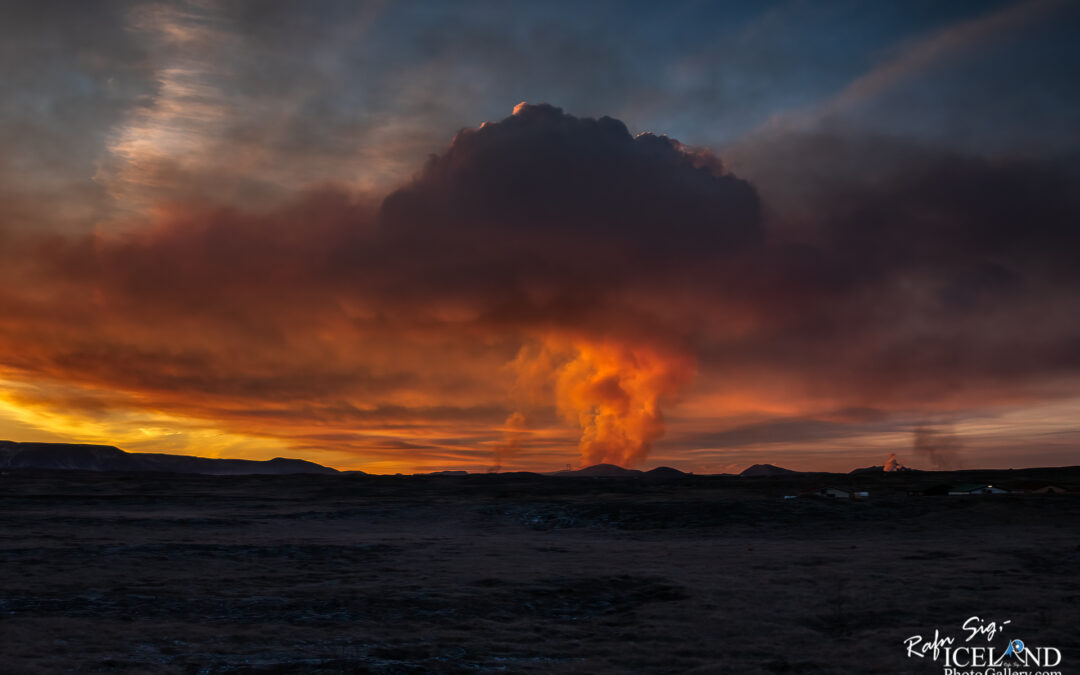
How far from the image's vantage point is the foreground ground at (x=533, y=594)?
15.6 metres

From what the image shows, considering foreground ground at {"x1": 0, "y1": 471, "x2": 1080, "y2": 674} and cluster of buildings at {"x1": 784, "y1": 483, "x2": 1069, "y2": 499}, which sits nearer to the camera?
foreground ground at {"x1": 0, "y1": 471, "x2": 1080, "y2": 674}

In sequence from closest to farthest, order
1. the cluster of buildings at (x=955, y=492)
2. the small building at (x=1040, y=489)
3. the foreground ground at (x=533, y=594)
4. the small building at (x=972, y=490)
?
the foreground ground at (x=533, y=594) → the cluster of buildings at (x=955, y=492) → the small building at (x=1040, y=489) → the small building at (x=972, y=490)

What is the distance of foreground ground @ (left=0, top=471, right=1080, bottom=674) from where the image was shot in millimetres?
15586

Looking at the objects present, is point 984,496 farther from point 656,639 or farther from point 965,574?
point 656,639

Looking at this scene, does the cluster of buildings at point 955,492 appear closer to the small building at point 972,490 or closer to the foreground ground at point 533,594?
the small building at point 972,490

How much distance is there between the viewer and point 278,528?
4800 cm

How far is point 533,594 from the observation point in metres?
23.5

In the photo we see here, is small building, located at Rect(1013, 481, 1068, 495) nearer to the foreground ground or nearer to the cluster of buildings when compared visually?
the cluster of buildings

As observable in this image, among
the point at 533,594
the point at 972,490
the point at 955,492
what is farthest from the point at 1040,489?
the point at 533,594

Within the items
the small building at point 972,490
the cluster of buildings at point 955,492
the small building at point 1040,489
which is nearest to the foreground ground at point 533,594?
the cluster of buildings at point 955,492

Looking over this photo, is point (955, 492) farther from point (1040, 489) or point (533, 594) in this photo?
point (533, 594)

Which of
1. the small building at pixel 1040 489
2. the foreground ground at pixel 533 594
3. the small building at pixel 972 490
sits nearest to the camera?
the foreground ground at pixel 533 594

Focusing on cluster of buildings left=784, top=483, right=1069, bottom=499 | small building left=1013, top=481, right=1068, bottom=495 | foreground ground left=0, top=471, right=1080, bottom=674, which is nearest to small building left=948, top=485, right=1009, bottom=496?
cluster of buildings left=784, top=483, right=1069, bottom=499

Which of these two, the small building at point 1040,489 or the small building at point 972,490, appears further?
the small building at point 972,490
